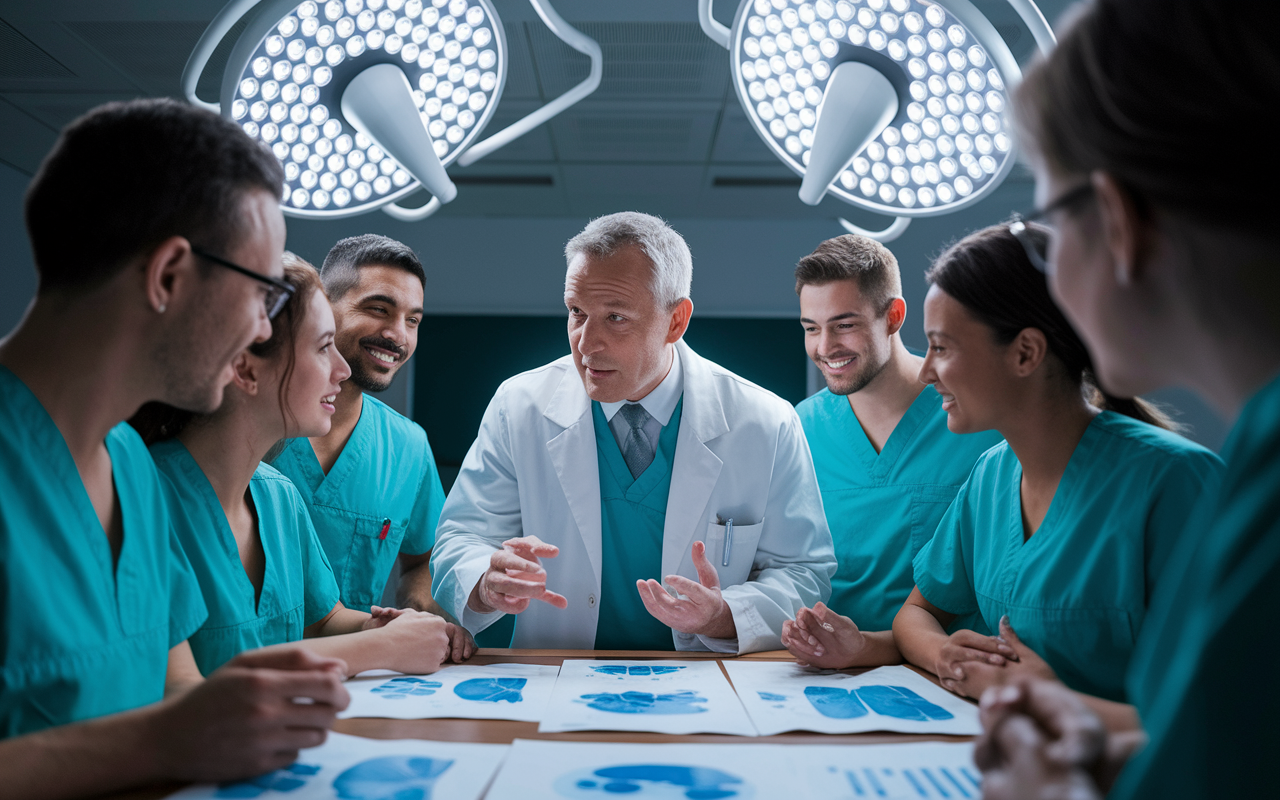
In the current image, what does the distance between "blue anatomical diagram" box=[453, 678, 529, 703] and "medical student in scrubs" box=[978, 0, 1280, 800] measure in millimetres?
692

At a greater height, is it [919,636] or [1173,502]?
[1173,502]

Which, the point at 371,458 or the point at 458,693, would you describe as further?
the point at 371,458

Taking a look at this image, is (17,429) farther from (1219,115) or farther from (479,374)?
(479,374)

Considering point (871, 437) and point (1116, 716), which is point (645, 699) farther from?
point (871, 437)

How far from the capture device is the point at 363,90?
889 mm

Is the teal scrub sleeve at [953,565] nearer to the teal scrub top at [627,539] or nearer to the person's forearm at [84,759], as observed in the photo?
the teal scrub top at [627,539]

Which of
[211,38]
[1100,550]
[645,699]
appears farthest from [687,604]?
[211,38]

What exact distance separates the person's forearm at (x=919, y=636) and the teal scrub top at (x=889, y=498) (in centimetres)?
47

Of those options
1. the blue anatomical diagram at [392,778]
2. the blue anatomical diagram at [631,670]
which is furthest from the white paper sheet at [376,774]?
the blue anatomical diagram at [631,670]

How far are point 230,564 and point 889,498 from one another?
1509 mm

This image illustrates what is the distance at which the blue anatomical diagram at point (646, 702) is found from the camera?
1046 mm

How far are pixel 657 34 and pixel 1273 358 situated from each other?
9.00 ft

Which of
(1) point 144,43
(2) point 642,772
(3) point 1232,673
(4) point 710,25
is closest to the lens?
(3) point 1232,673

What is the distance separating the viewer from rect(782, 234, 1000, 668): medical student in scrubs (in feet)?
6.29
